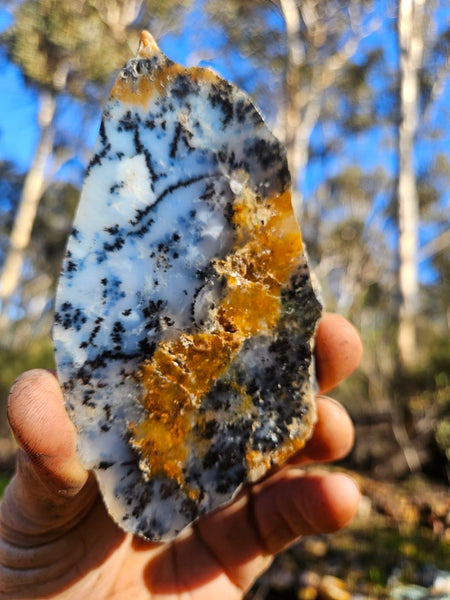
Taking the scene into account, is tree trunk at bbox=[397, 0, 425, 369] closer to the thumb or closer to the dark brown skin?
the dark brown skin

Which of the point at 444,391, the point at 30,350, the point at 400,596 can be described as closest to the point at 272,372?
the point at 400,596

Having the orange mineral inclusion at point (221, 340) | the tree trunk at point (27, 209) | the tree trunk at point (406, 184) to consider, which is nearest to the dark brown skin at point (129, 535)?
the orange mineral inclusion at point (221, 340)

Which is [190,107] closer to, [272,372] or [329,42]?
[272,372]

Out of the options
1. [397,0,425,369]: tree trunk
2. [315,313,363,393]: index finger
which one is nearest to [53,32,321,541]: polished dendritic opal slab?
[315,313,363,393]: index finger

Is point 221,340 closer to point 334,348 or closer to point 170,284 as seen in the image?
point 170,284

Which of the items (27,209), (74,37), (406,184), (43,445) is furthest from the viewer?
(27,209)

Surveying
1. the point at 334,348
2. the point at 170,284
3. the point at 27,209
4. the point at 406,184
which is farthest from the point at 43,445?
the point at 27,209
